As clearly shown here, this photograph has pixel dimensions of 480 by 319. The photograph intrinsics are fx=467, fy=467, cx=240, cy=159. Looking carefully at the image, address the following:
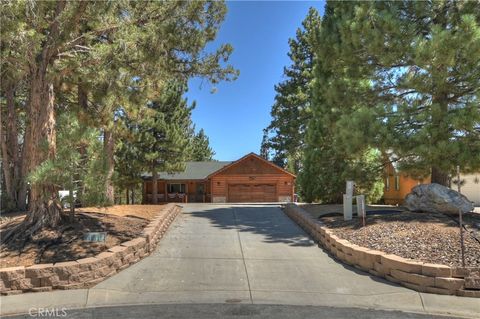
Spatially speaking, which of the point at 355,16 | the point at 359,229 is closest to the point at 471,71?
the point at 355,16

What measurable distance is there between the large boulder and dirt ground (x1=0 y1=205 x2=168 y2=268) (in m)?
7.23

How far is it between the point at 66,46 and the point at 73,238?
404cm

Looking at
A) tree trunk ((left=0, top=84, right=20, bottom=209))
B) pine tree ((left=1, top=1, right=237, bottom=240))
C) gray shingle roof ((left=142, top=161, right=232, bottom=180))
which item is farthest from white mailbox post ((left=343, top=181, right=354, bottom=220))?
gray shingle roof ((left=142, top=161, right=232, bottom=180))

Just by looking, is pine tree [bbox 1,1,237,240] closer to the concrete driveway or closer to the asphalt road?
the concrete driveway

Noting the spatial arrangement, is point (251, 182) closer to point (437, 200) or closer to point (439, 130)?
point (437, 200)

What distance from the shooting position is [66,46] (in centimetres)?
991

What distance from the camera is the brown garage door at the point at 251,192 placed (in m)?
39.0

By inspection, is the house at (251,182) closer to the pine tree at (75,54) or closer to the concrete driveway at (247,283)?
the pine tree at (75,54)

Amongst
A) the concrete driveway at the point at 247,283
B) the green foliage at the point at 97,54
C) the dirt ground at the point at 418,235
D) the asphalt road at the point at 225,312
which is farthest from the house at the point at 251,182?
the asphalt road at the point at 225,312

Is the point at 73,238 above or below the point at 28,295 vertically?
above

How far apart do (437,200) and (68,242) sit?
8851 millimetres

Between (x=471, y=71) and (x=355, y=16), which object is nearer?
(x=471, y=71)

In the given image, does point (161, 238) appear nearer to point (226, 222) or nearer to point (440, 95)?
point (226, 222)

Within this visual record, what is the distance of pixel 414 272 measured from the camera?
25.3 ft
